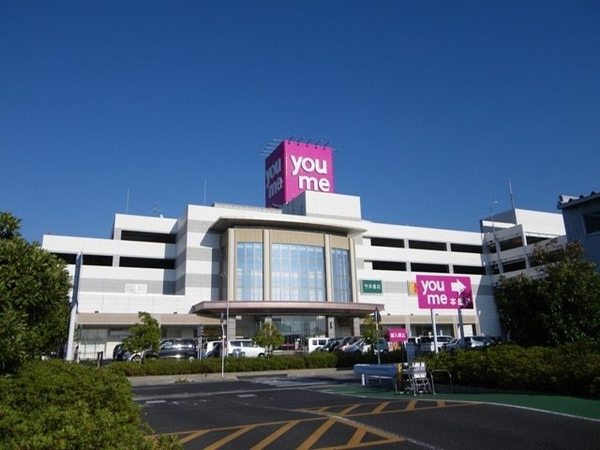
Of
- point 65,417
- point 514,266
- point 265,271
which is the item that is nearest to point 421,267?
point 514,266

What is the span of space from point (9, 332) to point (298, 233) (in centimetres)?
4128

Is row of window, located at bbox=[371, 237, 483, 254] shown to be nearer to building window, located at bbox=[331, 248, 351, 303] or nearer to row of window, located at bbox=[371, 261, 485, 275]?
row of window, located at bbox=[371, 261, 485, 275]

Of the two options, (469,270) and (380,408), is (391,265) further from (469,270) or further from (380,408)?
(380,408)

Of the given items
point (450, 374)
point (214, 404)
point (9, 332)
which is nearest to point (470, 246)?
point (450, 374)

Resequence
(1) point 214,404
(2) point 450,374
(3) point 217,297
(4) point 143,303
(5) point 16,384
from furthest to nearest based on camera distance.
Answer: (3) point 217,297 < (4) point 143,303 < (2) point 450,374 < (1) point 214,404 < (5) point 16,384

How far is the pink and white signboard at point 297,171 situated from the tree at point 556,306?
45483 millimetres

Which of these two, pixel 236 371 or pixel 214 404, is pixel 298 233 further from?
pixel 214 404

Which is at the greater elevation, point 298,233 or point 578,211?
point 298,233

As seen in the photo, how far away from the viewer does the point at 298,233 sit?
48.5 m

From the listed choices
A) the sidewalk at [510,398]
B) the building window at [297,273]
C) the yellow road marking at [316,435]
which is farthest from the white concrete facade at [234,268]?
the yellow road marking at [316,435]

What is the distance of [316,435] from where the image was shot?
8664 millimetres

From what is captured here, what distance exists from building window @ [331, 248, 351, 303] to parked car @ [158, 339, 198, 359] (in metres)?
16.4

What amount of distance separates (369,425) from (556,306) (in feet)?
30.7

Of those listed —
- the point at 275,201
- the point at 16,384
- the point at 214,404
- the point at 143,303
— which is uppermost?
the point at 275,201
